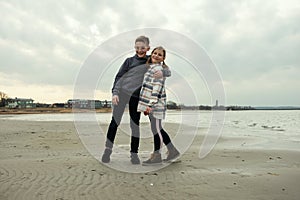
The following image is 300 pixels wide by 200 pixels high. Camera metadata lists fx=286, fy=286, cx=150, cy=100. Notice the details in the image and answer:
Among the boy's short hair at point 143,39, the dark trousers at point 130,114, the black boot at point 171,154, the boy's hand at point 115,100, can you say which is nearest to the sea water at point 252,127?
the dark trousers at point 130,114

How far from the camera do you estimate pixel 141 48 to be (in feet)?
15.7

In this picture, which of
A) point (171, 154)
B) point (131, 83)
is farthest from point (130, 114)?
point (171, 154)

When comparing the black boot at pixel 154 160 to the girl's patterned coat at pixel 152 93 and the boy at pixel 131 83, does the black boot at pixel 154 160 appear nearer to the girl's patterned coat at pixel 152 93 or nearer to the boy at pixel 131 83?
the boy at pixel 131 83

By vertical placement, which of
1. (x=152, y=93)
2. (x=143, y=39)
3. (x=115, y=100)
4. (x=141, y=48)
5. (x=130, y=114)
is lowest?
(x=130, y=114)

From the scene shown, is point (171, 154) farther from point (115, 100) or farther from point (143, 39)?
point (143, 39)

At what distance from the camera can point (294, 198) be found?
3141 mm

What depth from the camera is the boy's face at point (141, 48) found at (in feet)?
15.6

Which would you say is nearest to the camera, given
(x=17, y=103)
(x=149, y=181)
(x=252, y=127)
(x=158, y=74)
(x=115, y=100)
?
(x=149, y=181)

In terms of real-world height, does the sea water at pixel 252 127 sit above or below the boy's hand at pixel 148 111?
below

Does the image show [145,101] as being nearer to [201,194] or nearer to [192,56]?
[192,56]

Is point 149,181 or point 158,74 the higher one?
point 158,74

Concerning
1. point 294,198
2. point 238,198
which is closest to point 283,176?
point 294,198

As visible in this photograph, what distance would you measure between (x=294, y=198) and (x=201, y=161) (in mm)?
2327

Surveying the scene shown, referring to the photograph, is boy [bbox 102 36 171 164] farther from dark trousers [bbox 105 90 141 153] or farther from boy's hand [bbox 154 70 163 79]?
boy's hand [bbox 154 70 163 79]
